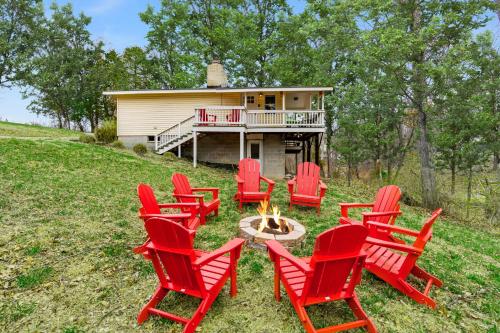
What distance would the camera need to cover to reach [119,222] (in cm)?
566

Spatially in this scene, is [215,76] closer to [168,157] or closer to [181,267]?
[168,157]

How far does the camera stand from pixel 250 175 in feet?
24.4

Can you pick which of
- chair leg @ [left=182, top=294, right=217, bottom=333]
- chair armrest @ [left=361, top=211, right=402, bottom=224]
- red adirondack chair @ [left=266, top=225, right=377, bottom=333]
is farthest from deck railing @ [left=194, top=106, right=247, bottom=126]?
chair leg @ [left=182, top=294, right=217, bottom=333]

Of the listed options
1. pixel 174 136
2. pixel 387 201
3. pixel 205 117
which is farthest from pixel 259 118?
pixel 387 201

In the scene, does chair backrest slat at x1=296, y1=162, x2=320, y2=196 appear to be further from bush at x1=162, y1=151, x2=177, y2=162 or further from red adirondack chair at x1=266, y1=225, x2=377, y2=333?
bush at x1=162, y1=151, x2=177, y2=162

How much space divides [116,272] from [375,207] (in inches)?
165

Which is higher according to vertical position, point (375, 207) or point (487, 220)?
point (375, 207)

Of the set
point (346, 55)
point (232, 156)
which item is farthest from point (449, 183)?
point (232, 156)

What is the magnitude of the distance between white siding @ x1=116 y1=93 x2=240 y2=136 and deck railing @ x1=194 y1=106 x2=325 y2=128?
7.57ft

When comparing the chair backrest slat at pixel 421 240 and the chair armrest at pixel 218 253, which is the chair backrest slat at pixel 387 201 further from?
the chair armrest at pixel 218 253

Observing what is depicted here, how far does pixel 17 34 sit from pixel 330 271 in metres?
35.3

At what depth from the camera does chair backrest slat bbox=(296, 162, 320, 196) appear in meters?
7.41

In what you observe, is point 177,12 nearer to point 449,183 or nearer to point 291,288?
point 449,183

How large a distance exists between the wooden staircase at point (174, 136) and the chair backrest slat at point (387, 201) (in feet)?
35.9
